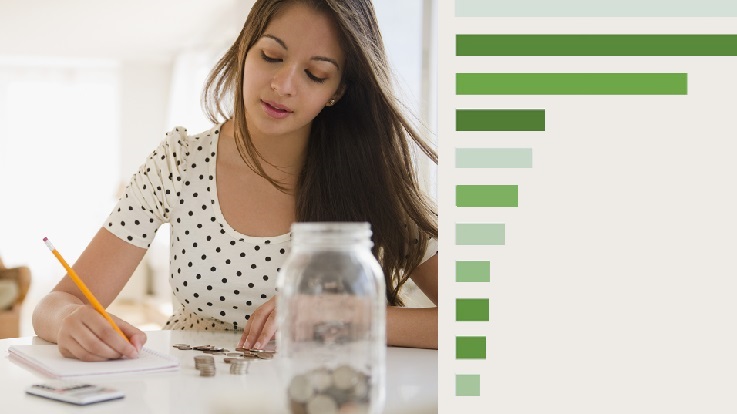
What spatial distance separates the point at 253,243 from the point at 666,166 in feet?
3.91

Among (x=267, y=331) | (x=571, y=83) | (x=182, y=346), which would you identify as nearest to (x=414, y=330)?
(x=267, y=331)

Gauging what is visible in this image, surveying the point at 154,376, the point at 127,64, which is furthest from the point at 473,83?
the point at 127,64

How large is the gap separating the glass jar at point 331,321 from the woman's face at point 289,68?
89cm

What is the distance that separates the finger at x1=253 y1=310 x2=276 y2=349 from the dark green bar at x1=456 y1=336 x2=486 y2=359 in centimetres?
64

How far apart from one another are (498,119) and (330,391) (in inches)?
9.8

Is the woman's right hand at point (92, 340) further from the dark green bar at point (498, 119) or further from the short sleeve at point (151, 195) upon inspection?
the dark green bar at point (498, 119)

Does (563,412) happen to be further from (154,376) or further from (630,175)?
(154,376)

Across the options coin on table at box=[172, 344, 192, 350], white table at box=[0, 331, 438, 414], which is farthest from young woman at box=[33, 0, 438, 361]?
white table at box=[0, 331, 438, 414]

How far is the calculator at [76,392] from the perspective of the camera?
0.96m

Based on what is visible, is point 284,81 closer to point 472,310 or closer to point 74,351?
point 74,351

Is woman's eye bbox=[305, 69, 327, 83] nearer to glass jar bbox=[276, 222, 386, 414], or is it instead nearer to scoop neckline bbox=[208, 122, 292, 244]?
scoop neckline bbox=[208, 122, 292, 244]

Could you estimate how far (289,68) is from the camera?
1.58 metres

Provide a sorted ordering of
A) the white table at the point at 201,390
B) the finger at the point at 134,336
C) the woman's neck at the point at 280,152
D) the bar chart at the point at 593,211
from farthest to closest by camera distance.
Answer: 1. the woman's neck at the point at 280,152
2. the finger at the point at 134,336
3. the white table at the point at 201,390
4. the bar chart at the point at 593,211

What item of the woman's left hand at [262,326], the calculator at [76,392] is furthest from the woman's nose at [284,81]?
the calculator at [76,392]
